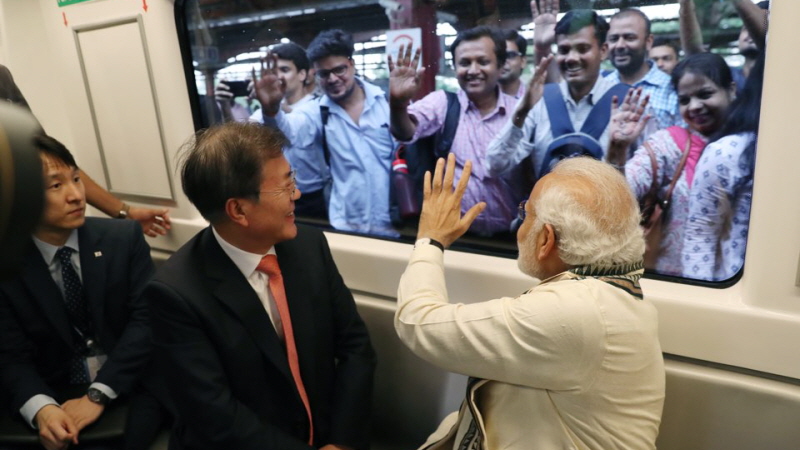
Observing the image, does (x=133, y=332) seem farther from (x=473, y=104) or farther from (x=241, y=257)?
(x=473, y=104)

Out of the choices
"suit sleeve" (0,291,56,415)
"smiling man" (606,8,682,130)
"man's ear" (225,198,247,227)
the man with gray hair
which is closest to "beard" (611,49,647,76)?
"smiling man" (606,8,682,130)

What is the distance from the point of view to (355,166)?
2408 millimetres

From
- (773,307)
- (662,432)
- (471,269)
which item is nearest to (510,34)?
(471,269)

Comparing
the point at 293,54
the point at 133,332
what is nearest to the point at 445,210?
the point at 293,54

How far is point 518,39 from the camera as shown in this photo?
1832mm

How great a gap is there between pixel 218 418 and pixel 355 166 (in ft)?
3.90

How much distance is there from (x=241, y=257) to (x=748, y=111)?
1.53m

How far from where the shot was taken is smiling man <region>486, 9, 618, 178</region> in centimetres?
169

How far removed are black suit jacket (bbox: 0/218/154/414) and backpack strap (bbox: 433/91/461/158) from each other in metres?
1.40

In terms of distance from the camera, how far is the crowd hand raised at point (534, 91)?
1813 millimetres

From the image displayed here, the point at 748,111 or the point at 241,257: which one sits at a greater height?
the point at 748,111

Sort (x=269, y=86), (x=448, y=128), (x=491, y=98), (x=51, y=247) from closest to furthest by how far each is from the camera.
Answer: (x=491, y=98) → (x=448, y=128) → (x=51, y=247) → (x=269, y=86)

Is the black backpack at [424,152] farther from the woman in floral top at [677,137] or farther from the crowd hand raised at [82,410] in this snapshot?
the crowd hand raised at [82,410]

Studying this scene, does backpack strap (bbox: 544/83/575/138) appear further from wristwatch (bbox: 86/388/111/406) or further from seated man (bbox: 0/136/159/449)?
wristwatch (bbox: 86/388/111/406)
